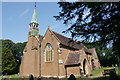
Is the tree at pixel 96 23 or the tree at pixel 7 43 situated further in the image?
the tree at pixel 7 43

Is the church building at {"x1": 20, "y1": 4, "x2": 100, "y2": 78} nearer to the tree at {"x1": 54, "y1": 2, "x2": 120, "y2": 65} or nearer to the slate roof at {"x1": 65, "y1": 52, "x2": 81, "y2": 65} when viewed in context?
the slate roof at {"x1": 65, "y1": 52, "x2": 81, "y2": 65}

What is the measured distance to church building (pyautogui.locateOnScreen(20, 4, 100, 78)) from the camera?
2169cm

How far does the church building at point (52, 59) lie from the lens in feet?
71.2

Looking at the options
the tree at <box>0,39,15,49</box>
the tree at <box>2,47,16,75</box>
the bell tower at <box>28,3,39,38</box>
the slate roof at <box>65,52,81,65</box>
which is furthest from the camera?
the tree at <box>0,39,15,49</box>

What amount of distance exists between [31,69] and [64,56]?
28.9 ft

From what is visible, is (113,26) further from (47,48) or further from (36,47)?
(36,47)

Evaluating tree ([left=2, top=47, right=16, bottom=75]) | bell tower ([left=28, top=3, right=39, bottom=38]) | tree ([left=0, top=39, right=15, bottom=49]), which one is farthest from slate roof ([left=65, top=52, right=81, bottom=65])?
tree ([left=0, top=39, right=15, bottom=49])

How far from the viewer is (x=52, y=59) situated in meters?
23.2

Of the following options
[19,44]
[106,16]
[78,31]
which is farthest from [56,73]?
[19,44]

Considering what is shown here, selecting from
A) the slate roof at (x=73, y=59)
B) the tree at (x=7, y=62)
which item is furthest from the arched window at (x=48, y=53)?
the tree at (x=7, y=62)

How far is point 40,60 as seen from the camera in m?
24.8

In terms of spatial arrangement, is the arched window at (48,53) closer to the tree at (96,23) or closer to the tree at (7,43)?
the tree at (96,23)

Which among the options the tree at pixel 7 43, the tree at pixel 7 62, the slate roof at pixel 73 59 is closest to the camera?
the slate roof at pixel 73 59

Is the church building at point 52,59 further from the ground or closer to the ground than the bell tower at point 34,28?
closer to the ground
